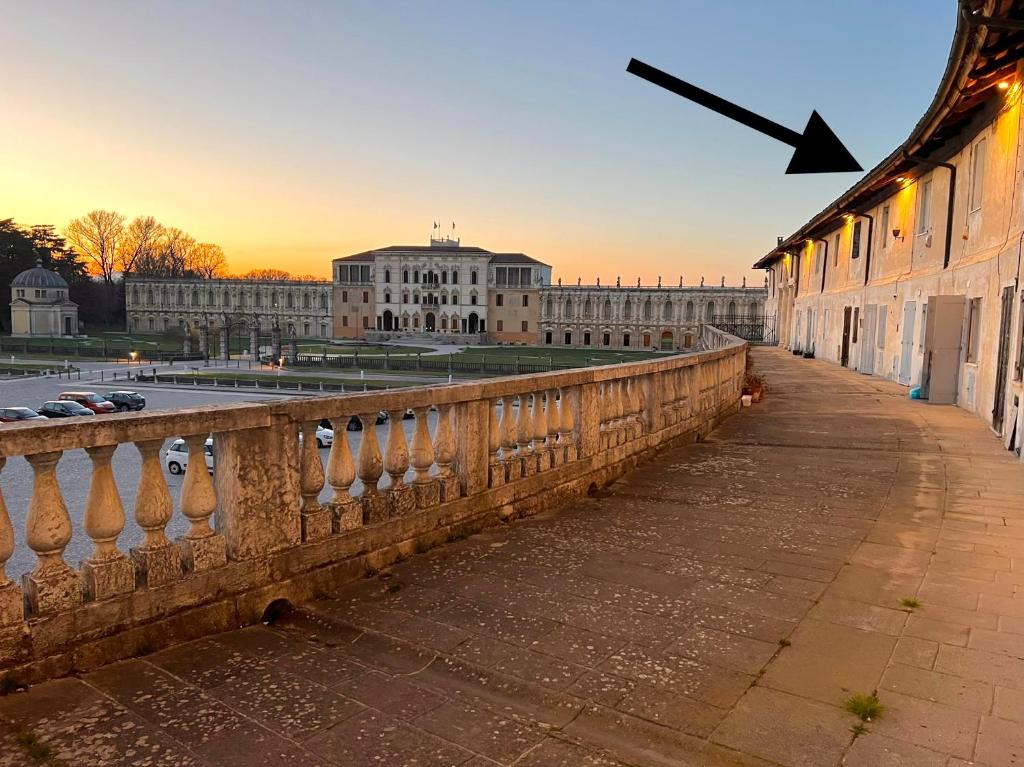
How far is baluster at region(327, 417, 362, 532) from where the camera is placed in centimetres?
416

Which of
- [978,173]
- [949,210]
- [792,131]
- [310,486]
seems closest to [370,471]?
[310,486]

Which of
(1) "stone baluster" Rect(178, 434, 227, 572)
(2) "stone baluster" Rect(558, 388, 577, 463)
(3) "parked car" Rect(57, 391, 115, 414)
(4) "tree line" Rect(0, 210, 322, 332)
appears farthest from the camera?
(4) "tree line" Rect(0, 210, 322, 332)

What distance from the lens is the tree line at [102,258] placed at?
103250mm

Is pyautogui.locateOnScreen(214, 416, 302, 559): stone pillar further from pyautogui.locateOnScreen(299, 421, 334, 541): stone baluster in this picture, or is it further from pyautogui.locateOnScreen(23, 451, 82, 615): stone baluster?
pyautogui.locateOnScreen(23, 451, 82, 615): stone baluster

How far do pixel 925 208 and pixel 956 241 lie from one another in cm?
305

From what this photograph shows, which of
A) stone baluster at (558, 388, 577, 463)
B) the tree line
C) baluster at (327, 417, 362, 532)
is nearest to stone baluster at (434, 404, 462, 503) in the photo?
baluster at (327, 417, 362, 532)

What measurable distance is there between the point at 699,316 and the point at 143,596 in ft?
356

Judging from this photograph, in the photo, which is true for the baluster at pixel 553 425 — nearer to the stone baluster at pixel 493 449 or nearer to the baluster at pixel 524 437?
the baluster at pixel 524 437

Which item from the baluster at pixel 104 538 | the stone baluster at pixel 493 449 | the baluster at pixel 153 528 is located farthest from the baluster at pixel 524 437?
the baluster at pixel 104 538

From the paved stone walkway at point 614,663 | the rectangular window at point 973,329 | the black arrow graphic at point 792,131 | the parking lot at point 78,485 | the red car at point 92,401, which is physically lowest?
the parking lot at point 78,485

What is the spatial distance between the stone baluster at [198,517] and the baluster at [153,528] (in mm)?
69

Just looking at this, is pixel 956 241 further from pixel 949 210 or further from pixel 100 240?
pixel 100 240

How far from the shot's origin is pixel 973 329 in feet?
43.1

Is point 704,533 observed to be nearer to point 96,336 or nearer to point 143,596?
point 143,596
